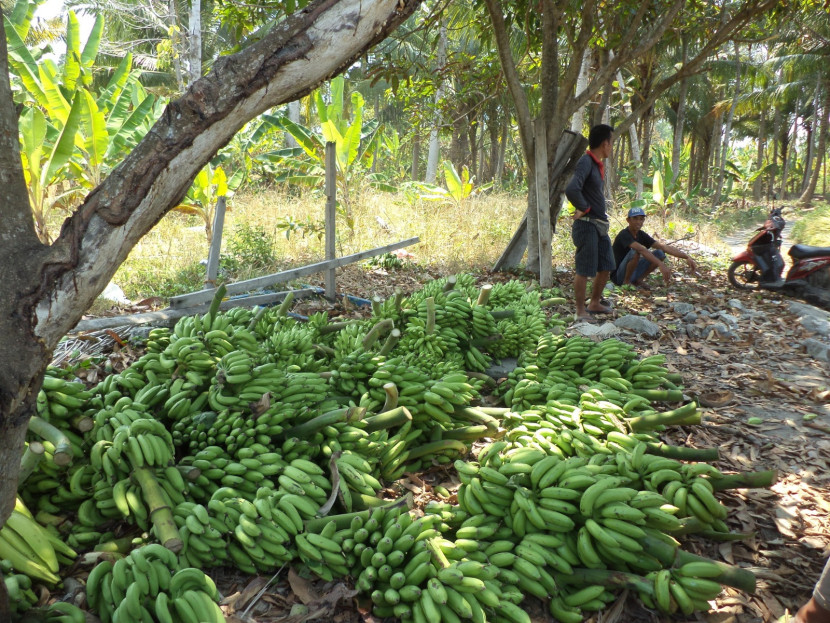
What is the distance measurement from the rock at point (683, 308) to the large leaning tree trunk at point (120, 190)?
5.63 m

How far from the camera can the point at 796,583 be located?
88.3 inches

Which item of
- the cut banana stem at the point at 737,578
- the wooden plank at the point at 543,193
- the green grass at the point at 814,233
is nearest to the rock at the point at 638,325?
the wooden plank at the point at 543,193

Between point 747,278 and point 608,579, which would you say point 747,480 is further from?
point 747,278

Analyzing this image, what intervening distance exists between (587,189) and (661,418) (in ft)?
11.1

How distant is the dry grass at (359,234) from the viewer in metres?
7.30

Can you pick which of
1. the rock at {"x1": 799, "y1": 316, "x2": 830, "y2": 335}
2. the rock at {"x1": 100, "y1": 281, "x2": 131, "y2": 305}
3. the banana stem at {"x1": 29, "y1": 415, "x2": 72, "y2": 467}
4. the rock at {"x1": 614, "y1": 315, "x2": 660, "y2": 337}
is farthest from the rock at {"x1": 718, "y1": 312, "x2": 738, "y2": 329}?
the rock at {"x1": 100, "y1": 281, "x2": 131, "y2": 305}

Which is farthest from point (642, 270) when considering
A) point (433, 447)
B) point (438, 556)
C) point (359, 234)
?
point (438, 556)

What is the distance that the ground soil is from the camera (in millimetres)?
2058

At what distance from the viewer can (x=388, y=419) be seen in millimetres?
2682

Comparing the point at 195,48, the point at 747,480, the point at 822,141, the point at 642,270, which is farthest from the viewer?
the point at 822,141

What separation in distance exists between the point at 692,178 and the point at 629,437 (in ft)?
108

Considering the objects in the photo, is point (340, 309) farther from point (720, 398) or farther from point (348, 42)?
point (348, 42)

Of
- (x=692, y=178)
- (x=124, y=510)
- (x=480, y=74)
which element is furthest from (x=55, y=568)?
(x=692, y=178)

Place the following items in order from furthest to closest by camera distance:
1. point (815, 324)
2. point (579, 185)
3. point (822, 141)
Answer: point (822, 141), point (815, 324), point (579, 185)
